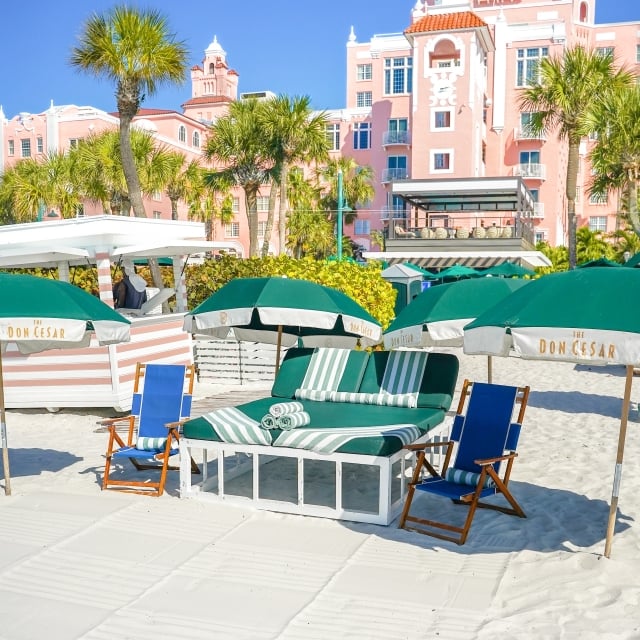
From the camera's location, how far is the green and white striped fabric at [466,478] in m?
6.32

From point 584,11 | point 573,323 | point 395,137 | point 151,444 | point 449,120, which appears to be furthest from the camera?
point 584,11

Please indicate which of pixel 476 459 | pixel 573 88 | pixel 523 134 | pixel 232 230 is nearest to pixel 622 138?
pixel 573 88

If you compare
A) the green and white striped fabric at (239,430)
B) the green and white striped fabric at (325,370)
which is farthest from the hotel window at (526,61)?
the green and white striped fabric at (239,430)

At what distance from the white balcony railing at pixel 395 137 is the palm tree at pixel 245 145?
18.1 metres

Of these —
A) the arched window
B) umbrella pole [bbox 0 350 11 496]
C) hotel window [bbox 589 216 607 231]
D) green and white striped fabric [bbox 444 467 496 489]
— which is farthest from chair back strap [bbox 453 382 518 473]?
the arched window

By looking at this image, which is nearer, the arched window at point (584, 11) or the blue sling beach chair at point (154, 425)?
the blue sling beach chair at point (154, 425)

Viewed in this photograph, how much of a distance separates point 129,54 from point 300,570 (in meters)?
15.3

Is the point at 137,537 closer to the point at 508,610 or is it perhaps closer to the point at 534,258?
the point at 508,610

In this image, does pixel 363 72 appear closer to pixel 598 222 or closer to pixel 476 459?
pixel 598 222

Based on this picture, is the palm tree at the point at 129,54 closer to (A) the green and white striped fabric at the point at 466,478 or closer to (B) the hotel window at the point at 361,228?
(A) the green and white striped fabric at the point at 466,478

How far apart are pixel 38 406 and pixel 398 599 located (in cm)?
832

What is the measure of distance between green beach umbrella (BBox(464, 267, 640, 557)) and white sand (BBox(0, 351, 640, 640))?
2.78ft

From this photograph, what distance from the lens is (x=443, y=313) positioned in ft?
24.3

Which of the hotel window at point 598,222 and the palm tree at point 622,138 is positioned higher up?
the palm tree at point 622,138
